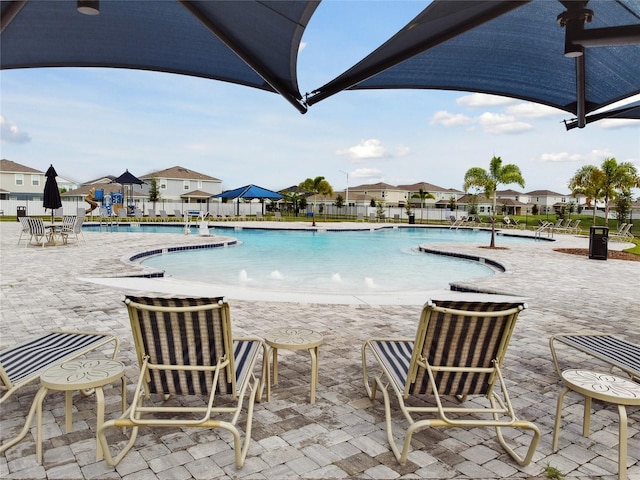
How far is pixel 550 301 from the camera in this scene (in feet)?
23.6

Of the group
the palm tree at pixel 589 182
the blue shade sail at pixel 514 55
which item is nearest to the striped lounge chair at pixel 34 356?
the blue shade sail at pixel 514 55

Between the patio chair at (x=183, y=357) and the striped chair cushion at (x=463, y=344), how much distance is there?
115 cm

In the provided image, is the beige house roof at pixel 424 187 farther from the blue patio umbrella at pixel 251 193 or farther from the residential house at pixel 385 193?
the blue patio umbrella at pixel 251 193

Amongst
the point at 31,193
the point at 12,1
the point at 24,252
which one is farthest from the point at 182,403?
the point at 31,193

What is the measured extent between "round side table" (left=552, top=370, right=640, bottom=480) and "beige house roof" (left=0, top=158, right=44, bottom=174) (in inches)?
2238

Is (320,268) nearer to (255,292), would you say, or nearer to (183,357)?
(255,292)

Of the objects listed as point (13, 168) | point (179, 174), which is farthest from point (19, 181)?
point (179, 174)

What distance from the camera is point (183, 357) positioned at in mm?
2596

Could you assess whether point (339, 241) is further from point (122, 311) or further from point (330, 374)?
point (330, 374)

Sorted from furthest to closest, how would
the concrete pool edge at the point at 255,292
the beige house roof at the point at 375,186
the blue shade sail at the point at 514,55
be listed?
the beige house roof at the point at 375,186 < the concrete pool edge at the point at 255,292 < the blue shade sail at the point at 514,55

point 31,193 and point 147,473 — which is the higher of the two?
point 31,193

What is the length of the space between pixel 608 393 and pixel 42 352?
366cm

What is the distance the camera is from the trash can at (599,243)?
13008mm

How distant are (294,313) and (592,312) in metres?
4.35
